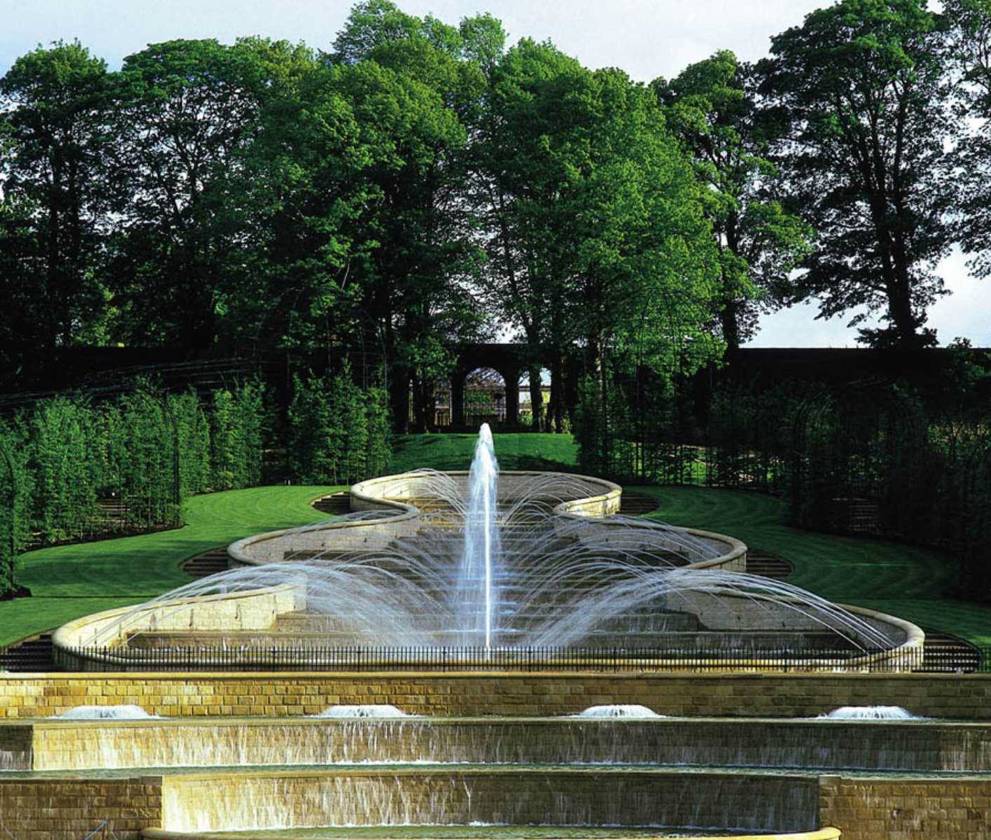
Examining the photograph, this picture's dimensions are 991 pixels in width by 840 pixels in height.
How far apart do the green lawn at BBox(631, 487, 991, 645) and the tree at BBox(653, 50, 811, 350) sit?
548 inches

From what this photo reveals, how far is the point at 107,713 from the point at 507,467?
1052 inches

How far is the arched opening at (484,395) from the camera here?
6016cm

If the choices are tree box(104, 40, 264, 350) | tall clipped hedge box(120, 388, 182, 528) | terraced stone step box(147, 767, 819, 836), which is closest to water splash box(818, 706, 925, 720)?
terraced stone step box(147, 767, 819, 836)

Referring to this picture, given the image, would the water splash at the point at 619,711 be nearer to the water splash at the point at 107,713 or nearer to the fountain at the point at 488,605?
the fountain at the point at 488,605

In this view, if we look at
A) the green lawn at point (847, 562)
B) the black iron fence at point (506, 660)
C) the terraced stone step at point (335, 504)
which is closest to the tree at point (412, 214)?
the terraced stone step at point (335, 504)

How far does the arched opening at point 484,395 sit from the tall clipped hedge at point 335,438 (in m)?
9.95

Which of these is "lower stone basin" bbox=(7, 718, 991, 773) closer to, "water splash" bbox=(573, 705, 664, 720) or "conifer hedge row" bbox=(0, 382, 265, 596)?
"water splash" bbox=(573, 705, 664, 720)

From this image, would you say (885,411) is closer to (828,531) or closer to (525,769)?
(828,531)

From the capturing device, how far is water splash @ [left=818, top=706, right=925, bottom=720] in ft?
76.8

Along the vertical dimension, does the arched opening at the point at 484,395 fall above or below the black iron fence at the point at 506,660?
above

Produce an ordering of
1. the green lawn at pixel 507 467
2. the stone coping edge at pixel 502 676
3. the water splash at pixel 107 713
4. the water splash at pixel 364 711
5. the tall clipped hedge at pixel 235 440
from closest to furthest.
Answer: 1. the water splash at pixel 364 711
2. the water splash at pixel 107 713
3. the stone coping edge at pixel 502 676
4. the green lawn at pixel 507 467
5. the tall clipped hedge at pixel 235 440

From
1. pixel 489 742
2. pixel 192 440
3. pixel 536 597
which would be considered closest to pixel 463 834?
pixel 489 742

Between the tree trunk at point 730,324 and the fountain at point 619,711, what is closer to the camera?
the fountain at point 619,711

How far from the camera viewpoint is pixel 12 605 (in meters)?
32.8
